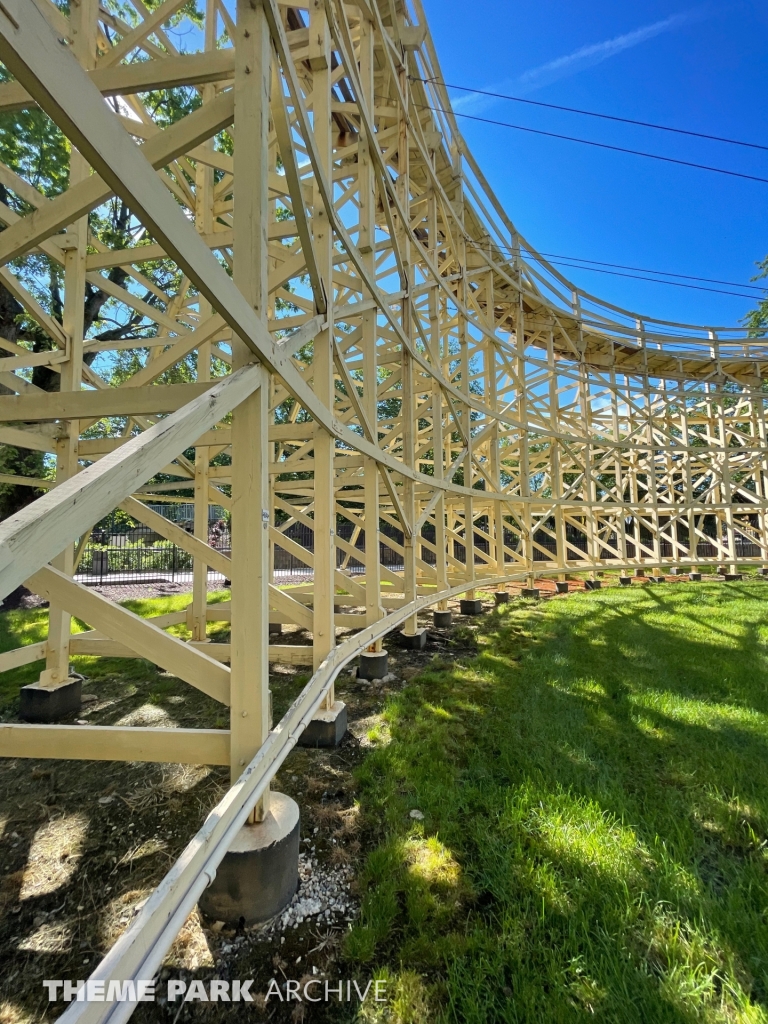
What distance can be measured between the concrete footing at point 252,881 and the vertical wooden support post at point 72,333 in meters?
2.61

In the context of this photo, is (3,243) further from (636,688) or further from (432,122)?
(432,122)

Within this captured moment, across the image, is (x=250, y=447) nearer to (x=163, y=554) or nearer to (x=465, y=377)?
(x=465, y=377)

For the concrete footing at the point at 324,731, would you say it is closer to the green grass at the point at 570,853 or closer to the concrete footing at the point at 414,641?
the green grass at the point at 570,853

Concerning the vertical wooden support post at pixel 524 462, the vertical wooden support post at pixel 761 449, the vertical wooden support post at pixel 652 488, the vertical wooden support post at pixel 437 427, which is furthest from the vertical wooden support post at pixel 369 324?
the vertical wooden support post at pixel 761 449

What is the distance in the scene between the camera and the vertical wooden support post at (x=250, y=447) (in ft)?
6.15

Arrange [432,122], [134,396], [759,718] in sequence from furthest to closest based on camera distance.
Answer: [432,122], [759,718], [134,396]

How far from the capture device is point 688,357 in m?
14.1

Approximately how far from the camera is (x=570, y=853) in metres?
2.22

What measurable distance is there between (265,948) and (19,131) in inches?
301

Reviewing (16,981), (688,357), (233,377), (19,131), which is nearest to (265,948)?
(16,981)

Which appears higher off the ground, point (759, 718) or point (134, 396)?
point (134, 396)

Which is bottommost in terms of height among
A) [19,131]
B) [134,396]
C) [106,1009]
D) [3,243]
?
[106,1009]

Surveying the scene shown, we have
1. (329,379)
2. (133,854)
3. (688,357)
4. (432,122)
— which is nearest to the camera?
(133,854)

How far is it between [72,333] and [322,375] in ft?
7.61
